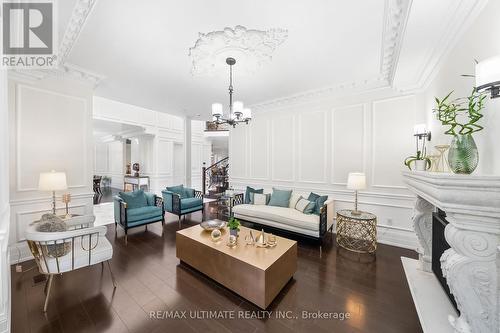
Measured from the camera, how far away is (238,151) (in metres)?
5.55

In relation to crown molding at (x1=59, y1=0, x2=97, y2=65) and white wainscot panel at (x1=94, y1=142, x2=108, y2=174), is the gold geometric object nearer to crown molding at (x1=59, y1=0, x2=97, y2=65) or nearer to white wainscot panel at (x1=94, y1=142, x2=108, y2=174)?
crown molding at (x1=59, y1=0, x2=97, y2=65)

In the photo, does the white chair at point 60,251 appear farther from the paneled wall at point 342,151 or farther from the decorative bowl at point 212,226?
the paneled wall at point 342,151

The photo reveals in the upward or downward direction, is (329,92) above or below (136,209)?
above

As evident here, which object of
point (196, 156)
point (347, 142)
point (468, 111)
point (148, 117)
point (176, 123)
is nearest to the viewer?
point (468, 111)

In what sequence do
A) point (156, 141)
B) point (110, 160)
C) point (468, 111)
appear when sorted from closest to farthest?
point (468, 111), point (156, 141), point (110, 160)

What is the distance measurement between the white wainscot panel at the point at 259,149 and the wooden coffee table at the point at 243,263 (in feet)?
8.20

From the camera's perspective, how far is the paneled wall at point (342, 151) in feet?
10.9

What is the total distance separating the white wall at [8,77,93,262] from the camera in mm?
2805

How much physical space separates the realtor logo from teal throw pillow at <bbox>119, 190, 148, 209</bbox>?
7.98ft

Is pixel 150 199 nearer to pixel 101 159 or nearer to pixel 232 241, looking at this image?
pixel 232 241

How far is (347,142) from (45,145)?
5.31m

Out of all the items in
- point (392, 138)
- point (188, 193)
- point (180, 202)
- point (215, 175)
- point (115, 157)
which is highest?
point (392, 138)

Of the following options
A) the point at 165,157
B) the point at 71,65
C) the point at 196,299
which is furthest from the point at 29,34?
the point at 165,157

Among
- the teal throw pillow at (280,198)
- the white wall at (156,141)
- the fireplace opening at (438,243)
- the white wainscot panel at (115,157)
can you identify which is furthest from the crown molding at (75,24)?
the white wainscot panel at (115,157)
